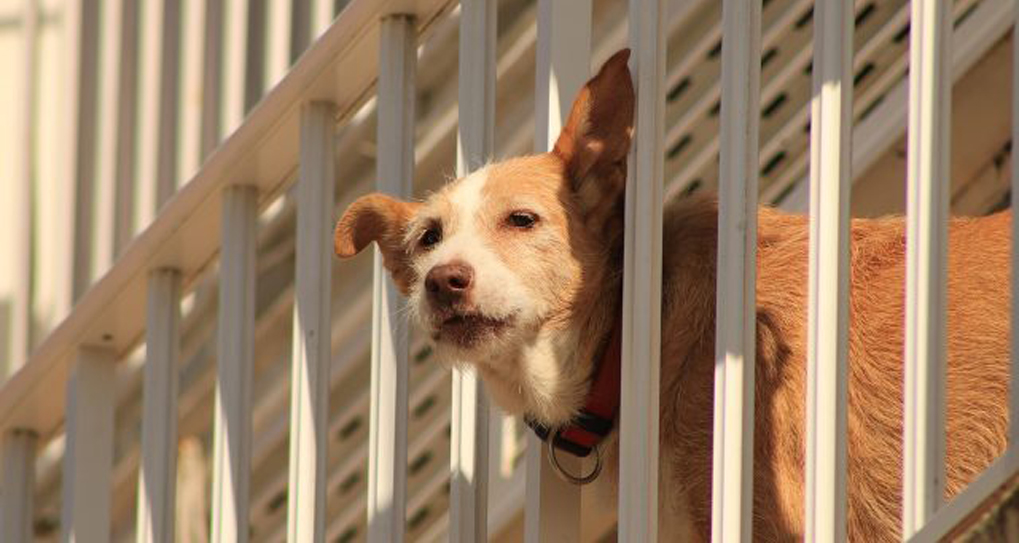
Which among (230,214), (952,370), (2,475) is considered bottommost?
(2,475)

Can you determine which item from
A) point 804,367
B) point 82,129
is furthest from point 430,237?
point 82,129

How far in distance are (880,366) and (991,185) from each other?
6.43 feet

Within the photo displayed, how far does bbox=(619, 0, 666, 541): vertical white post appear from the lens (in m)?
2.74

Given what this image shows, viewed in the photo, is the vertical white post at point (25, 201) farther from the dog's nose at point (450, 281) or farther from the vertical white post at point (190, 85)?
the dog's nose at point (450, 281)

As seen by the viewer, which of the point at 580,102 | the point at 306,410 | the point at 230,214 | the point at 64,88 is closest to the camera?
the point at 580,102

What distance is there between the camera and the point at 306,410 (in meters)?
3.29

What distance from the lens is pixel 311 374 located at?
3.29 m

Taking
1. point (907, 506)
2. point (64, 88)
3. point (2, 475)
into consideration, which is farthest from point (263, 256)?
point (907, 506)

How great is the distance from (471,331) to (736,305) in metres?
0.87

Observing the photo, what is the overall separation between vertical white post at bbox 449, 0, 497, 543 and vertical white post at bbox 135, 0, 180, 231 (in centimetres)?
179

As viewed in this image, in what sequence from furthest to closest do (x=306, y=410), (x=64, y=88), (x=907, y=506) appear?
(x=64, y=88), (x=306, y=410), (x=907, y=506)

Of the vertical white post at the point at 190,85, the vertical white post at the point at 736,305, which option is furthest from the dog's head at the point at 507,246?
the vertical white post at the point at 190,85

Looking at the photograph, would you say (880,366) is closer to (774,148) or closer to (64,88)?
(774,148)

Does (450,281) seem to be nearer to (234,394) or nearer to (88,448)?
(234,394)
